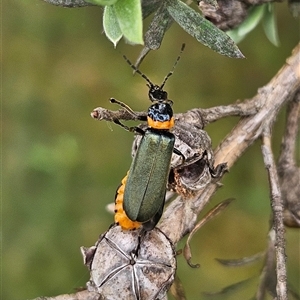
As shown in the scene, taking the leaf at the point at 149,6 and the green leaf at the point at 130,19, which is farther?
the leaf at the point at 149,6

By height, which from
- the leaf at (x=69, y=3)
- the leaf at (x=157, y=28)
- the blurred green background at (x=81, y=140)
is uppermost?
the leaf at (x=69, y=3)

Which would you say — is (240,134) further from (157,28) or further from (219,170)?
(157,28)

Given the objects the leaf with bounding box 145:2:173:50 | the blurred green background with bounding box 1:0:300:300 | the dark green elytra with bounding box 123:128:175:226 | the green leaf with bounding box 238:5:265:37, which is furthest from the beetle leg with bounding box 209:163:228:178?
the blurred green background with bounding box 1:0:300:300

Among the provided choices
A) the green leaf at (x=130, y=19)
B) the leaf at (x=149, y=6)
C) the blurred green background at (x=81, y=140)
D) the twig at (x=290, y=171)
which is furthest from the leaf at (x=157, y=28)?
the blurred green background at (x=81, y=140)

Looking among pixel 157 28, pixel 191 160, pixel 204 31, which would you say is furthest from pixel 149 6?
pixel 191 160

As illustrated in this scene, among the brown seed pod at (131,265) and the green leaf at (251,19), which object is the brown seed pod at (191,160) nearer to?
the brown seed pod at (131,265)

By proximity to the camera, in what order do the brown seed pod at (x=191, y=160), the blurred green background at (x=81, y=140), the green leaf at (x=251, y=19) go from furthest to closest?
the blurred green background at (x=81, y=140) → the green leaf at (x=251, y=19) → the brown seed pod at (x=191, y=160)
